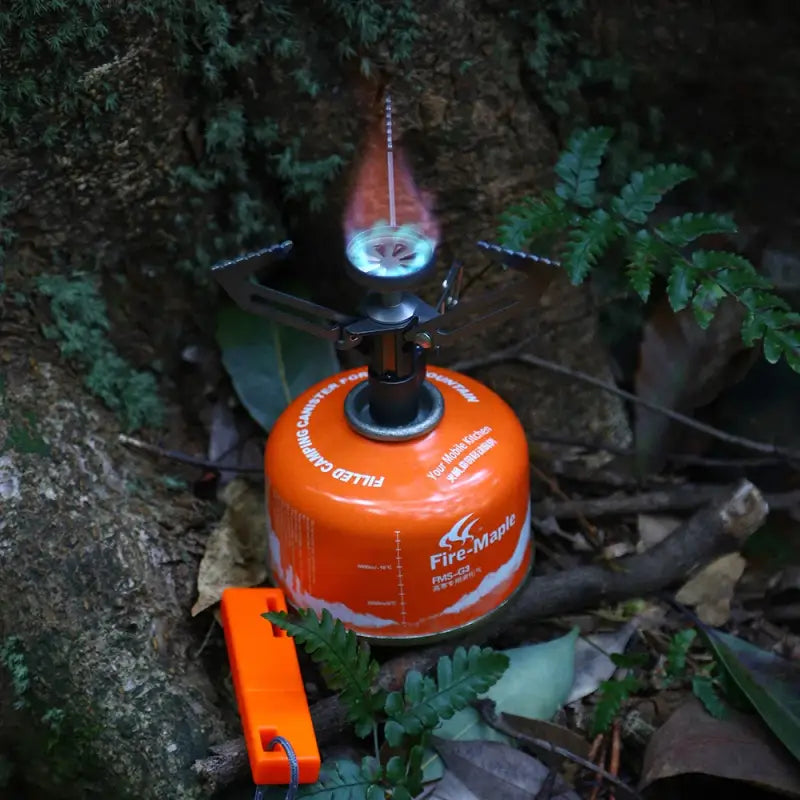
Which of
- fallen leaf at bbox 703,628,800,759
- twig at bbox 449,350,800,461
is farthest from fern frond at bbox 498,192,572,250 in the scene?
fallen leaf at bbox 703,628,800,759

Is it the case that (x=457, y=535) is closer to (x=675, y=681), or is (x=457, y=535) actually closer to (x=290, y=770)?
(x=290, y=770)

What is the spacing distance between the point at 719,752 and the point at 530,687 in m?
0.28

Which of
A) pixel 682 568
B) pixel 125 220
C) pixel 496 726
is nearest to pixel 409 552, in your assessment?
pixel 496 726

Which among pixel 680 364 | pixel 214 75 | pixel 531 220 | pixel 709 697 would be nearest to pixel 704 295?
pixel 531 220

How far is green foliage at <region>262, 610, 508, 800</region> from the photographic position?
1337mm

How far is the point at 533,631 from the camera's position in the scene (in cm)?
172


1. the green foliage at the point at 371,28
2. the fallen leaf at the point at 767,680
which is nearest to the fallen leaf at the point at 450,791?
the fallen leaf at the point at 767,680

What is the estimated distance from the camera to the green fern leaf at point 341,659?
135 cm

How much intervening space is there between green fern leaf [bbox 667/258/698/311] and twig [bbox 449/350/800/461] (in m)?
0.34

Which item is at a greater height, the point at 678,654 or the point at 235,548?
the point at 235,548

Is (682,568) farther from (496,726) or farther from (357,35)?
(357,35)

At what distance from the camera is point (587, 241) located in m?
1.57

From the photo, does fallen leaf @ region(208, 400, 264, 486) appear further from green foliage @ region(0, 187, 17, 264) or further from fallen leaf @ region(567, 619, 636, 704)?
fallen leaf @ region(567, 619, 636, 704)

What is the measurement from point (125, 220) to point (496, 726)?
952 millimetres
